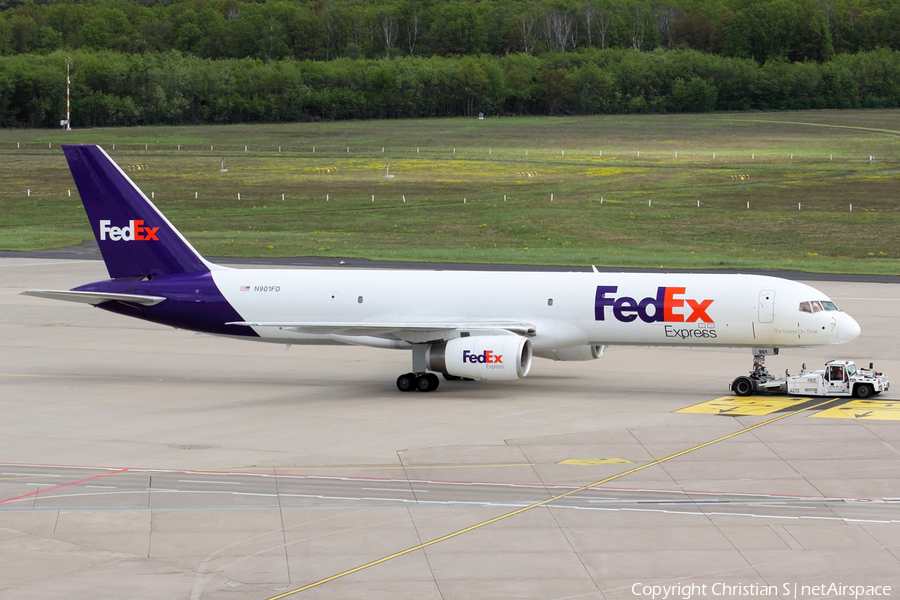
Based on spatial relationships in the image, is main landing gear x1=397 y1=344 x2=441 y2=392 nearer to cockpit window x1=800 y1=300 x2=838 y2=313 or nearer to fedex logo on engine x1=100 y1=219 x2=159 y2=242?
fedex logo on engine x1=100 y1=219 x2=159 y2=242

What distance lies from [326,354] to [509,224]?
169 ft

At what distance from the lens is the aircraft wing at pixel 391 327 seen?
35.2 metres

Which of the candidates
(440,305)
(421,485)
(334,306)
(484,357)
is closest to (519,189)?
(334,306)

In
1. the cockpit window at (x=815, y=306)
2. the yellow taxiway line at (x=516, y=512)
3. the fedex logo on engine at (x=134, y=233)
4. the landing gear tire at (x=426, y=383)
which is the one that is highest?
the fedex logo on engine at (x=134, y=233)

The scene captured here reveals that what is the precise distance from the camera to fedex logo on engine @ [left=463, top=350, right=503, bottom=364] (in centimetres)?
3359

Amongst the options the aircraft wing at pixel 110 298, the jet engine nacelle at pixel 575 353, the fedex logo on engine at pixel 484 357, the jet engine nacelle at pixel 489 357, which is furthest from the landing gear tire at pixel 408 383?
the aircraft wing at pixel 110 298

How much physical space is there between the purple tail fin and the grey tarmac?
4.29m

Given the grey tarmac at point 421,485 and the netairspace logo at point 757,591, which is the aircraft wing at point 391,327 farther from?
the netairspace logo at point 757,591

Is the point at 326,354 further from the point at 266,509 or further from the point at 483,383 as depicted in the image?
the point at 266,509

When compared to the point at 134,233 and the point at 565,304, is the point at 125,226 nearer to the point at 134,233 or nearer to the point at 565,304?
the point at 134,233

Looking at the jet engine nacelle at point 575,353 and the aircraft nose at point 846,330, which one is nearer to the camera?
the aircraft nose at point 846,330

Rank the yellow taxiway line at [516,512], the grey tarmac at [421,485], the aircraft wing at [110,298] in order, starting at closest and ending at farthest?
the yellow taxiway line at [516,512] < the grey tarmac at [421,485] < the aircraft wing at [110,298]

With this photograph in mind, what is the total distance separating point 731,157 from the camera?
470 feet

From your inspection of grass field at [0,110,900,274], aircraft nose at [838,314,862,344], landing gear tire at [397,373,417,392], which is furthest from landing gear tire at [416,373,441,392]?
grass field at [0,110,900,274]
